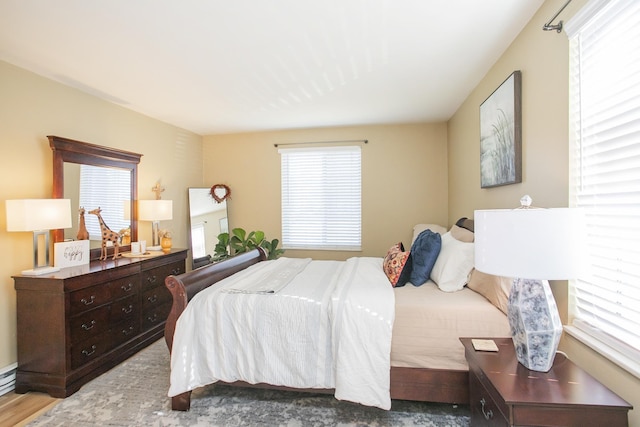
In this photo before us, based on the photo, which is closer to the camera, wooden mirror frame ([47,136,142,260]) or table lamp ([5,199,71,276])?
table lamp ([5,199,71,276])

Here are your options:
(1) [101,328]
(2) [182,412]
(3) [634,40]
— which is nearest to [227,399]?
(2) [182,412]

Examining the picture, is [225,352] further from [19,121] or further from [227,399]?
[19,121]

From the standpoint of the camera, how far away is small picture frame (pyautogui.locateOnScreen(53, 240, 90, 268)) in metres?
2.62

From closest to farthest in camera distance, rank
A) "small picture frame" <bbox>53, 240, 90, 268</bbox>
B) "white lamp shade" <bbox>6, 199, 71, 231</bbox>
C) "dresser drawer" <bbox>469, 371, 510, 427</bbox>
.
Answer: "dresser drawer" <bbox>469, 371, 510, 427</bbox>, "white lamp shade" <bbox>6, 199, 71, 231</bbox>, "small picture frame" <bbox>53, 240, 90, 268</bbox>

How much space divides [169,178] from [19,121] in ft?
5.98

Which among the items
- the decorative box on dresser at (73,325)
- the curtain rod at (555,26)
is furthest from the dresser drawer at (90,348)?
the curtain rod at (555,26)

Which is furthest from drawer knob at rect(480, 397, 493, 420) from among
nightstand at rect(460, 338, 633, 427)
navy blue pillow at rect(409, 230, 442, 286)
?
navy blue pillow at rect(409, 230, 442, 286)

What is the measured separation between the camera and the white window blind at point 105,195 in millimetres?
3031

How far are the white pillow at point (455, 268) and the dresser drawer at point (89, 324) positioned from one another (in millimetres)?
2744

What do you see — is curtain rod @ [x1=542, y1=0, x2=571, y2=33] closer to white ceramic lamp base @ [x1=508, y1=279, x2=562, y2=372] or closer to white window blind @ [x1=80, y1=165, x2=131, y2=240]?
white ceramic lamp base @ [x1=508, y1=279, x2=562, y2=372]

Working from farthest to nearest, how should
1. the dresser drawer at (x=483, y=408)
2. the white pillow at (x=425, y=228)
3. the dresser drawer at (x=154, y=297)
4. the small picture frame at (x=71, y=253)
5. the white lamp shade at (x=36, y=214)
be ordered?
the white pillow at (x=425, y=228) < the dresser drawer at (x=154, y=297) < the small picture frame at (x=71, y=253) < the white lamp shade at (x=36, y=214) < the dresser drawer at (x=483, y=408)

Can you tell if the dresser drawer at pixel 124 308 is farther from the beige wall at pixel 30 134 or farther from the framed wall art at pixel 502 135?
the framed wall art at pixel 502 135

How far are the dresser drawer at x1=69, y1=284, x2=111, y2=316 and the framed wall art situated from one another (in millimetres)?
3338

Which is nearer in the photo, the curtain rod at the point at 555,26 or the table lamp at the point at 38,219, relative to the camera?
the curtain rod at the point at 555,26
